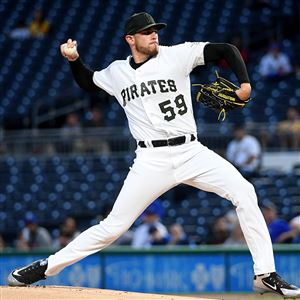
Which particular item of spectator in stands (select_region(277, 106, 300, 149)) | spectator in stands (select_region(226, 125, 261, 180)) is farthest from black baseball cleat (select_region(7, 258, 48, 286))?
Answer: spectator in stands (select_region(277, 106, 300, 149))

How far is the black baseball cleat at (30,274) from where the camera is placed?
21.3 ft

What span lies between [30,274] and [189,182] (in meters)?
1.19

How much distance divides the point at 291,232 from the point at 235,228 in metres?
0.67

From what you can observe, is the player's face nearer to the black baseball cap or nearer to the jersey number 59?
the black baseball cap

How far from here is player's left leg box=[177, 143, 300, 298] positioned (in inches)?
240

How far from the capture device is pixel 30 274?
6.54m

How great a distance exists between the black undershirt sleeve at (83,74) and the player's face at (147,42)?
18.1 inches

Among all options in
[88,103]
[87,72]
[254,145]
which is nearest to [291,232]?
[254,145]

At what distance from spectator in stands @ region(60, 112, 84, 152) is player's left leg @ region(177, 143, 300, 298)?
797 cm

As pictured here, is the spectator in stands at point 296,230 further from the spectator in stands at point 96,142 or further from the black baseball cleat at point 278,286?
the black baseball cleat at point 278,286

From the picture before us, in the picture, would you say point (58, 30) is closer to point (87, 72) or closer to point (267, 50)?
point (267, 50)

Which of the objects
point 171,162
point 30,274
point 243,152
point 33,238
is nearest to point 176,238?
point 33,238

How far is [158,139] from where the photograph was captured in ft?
20.3

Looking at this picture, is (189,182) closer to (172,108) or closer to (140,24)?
(172,108)
